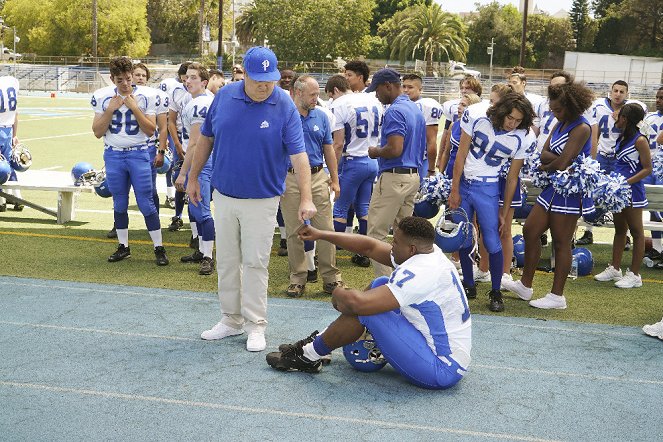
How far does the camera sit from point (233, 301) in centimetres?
599

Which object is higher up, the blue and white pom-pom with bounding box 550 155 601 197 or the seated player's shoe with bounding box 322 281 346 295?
the blue and white pom-pom with bounding box 550 155 601 197

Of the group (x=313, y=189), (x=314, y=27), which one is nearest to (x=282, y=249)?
(x=313, y=189)

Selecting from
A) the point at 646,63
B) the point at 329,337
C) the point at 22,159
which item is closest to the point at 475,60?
the point at 646,63

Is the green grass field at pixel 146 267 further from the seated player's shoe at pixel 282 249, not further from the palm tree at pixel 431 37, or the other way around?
the palm tree at pixel 431 37

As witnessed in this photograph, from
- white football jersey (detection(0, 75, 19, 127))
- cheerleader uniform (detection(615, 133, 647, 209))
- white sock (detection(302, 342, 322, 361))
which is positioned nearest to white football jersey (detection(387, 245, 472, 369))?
white sock (detection(302, 342, 322, 361))

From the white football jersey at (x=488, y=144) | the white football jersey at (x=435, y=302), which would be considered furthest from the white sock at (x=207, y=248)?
the white football jersey at (x=435, y=302)

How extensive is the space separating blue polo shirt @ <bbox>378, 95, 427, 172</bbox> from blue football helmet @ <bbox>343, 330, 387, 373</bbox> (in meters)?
2.18

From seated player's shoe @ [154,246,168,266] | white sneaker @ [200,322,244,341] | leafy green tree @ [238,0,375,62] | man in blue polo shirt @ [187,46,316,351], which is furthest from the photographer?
leafy green tree @ [238,0,375,62]

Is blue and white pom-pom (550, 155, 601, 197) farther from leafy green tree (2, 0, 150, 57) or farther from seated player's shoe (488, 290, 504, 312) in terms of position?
leafy green tree (2, 0, 150, 57)

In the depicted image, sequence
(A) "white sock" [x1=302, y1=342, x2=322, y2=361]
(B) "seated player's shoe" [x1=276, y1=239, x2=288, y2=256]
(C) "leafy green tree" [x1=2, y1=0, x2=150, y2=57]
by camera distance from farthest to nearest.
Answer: (C) "leafy green tree" [x1=2, y1=0, x2=150, y2=57]
(B) "seated player's shoe" [x1=276, y1=239, x2=288, y2=256]
(A) "white sock" [x1=302, y1=342, x2=322, y2=361]

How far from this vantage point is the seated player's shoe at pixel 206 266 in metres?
8.00

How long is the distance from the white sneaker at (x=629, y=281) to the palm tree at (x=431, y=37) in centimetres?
5452

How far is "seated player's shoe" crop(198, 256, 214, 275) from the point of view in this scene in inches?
315

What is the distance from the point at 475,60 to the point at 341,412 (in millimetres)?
71722
